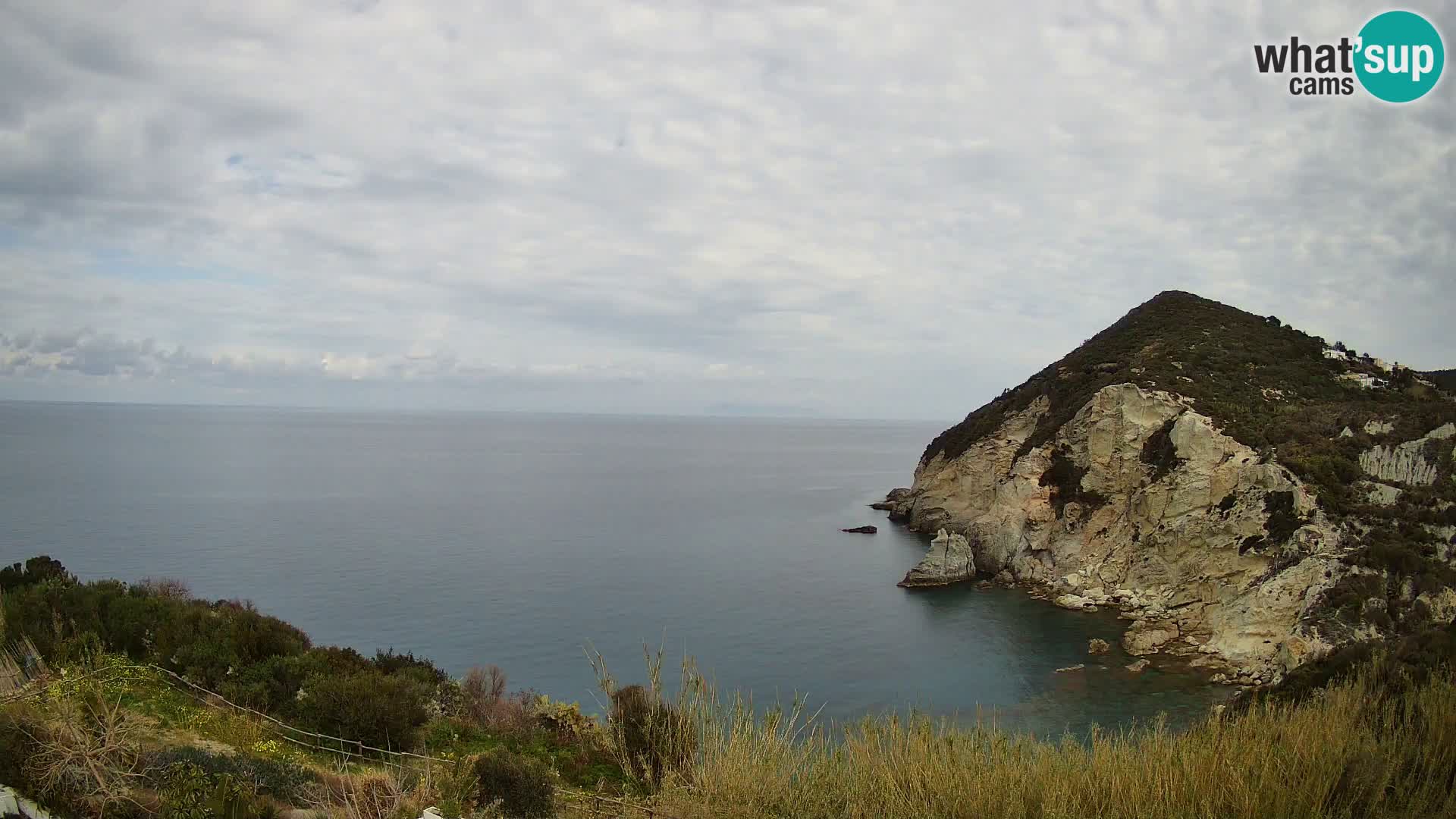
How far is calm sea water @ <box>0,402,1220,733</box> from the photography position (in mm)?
26438

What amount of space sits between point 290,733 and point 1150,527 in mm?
33642

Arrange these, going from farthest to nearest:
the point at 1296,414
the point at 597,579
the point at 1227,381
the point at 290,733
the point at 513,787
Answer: the point at 597,579 < the point at 1227,381 < the point at 1296,414 < the point at 290,733 < the point at 513,787

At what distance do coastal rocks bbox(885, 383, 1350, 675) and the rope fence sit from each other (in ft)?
78.1

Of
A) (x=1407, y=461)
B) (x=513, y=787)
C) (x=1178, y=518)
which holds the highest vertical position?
(x=1407, y=461)

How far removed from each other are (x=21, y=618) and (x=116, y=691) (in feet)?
15.1

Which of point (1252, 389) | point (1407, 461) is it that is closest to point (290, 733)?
point (1407, 461)

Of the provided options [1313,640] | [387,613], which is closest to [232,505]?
[387,613]

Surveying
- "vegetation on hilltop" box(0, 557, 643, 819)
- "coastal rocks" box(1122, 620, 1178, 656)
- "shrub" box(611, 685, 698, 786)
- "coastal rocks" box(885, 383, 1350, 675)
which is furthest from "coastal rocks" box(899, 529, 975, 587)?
"shrub" box(611, 685, 698, 786)

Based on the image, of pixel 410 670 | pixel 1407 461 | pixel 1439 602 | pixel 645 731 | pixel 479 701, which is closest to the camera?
pixel 645 731

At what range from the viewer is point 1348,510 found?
85.9 feet

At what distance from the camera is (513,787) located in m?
7.20

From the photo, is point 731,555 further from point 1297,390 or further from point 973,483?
point 1297,390

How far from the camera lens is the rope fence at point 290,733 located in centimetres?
691

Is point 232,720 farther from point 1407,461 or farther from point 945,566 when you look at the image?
point 1407,461
